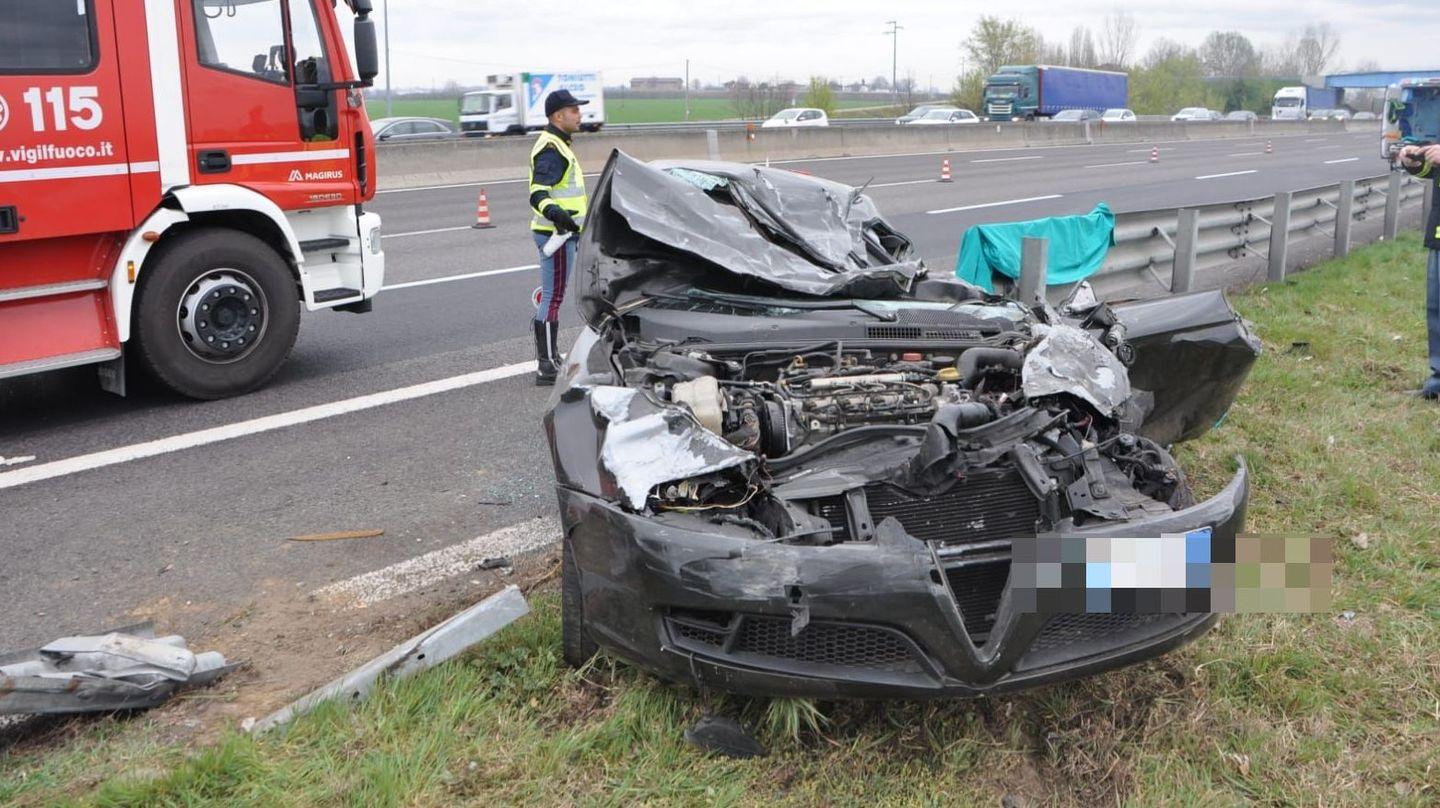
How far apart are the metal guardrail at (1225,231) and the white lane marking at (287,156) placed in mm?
5114

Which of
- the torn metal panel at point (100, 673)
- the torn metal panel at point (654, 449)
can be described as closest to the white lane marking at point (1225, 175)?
the torn metal panel at point (654, 449)

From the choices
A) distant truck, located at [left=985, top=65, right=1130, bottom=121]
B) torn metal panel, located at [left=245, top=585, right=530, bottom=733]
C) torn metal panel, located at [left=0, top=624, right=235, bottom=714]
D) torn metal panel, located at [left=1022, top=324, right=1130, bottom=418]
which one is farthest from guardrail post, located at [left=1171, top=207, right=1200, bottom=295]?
distant truck, located at [left=985, top=65, right=1130, bottom=121]

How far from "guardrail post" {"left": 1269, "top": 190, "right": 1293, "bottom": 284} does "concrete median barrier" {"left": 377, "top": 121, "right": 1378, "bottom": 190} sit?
951 cm

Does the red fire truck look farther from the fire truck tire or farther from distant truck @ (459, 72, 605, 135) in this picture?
distant truck @ (459, 72, 605, 135)

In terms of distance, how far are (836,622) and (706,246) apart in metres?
2.17

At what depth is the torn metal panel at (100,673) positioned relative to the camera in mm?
3125

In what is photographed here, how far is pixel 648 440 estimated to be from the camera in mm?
3242

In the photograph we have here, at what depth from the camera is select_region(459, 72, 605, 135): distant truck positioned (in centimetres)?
3762

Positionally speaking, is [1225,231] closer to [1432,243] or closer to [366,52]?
[1432,243]

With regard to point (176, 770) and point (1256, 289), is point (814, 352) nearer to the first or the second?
point (176, 770)

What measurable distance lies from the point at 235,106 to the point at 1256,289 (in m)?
7.97

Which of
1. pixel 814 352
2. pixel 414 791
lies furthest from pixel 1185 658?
pixel 414 791

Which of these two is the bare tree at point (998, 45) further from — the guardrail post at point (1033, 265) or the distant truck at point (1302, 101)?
the guardrail post at point (1033, 265)

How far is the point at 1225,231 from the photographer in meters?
9.80
